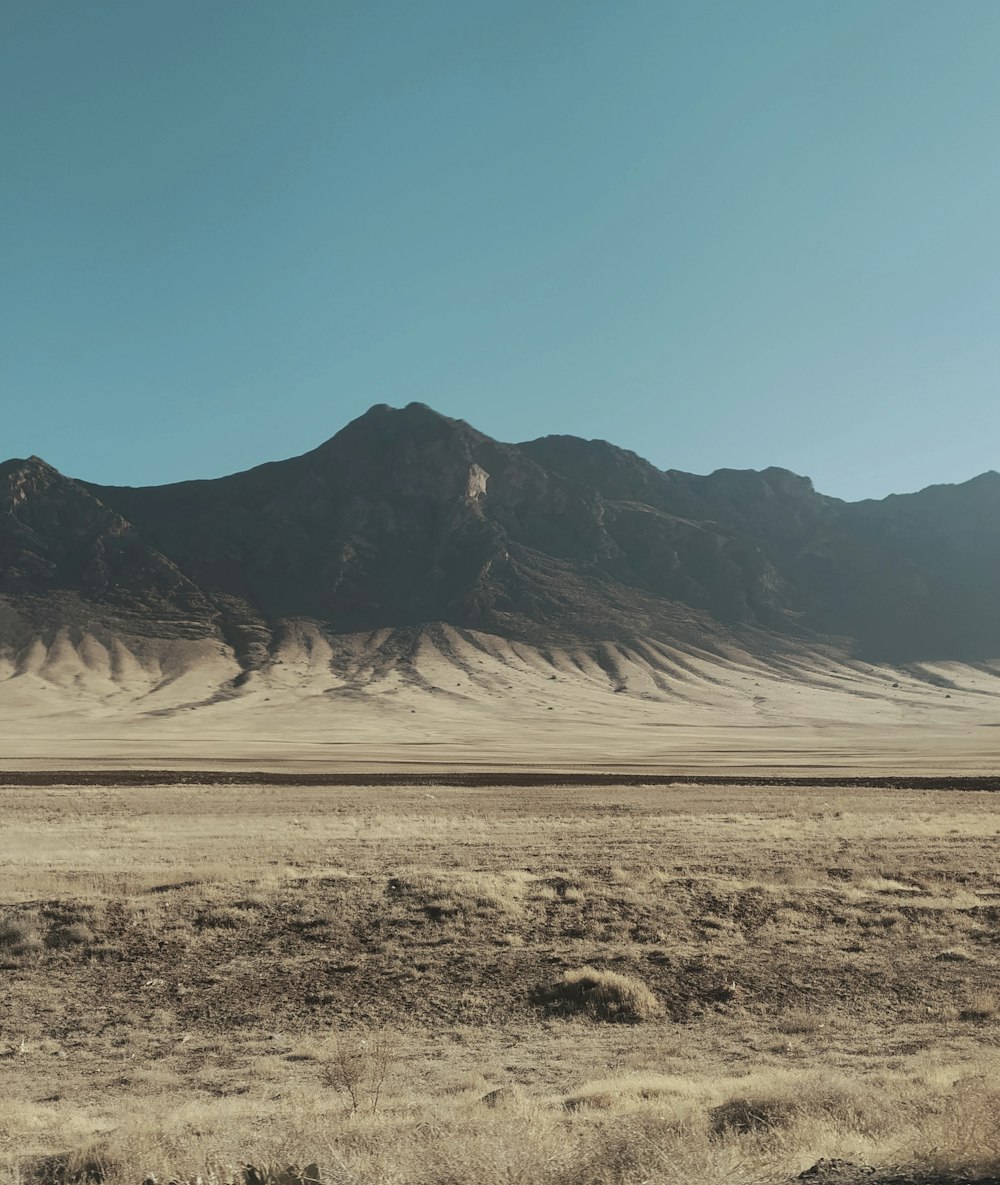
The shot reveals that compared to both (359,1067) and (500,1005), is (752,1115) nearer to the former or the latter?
(359,1067)

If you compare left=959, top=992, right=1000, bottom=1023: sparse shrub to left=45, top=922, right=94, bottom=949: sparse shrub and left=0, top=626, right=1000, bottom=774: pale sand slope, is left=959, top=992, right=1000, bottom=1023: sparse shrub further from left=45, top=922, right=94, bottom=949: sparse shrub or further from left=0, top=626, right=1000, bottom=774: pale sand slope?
left=0, top=626, right=1000, bottom=774: pale sand slope

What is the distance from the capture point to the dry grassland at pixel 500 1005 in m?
8.52

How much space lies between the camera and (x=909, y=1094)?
1029 centimetres

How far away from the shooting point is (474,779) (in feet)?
168

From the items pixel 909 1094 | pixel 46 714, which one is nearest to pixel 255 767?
pixel 909 1094

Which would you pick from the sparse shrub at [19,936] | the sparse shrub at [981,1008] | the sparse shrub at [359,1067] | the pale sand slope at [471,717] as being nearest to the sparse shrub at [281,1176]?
the sparse shrub at [359,1067]

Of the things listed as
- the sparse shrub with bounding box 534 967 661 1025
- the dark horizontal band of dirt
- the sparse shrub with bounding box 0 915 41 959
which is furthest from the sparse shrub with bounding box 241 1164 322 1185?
the dark horizontal band of dirt

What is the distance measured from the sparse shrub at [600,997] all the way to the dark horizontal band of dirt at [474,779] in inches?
1241

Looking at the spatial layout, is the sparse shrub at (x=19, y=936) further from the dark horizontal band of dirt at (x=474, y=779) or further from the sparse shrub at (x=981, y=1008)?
the dark horizontal band of dirt at (x=474, y=779)

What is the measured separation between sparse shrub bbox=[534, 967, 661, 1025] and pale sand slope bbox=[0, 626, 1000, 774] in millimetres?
46933

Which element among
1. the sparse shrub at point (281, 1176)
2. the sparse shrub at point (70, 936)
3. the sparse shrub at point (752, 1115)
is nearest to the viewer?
the sparse shrub at point (281, 1176)

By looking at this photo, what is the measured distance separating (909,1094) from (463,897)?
1056 cm

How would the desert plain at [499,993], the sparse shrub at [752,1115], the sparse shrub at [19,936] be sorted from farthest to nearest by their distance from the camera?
1. the sparse shrub at [19,936]
2. the sparse shrub at [752,1115]
3. the desert plain at [499,993]

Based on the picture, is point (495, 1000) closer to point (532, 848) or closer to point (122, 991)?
point (122, 991)
